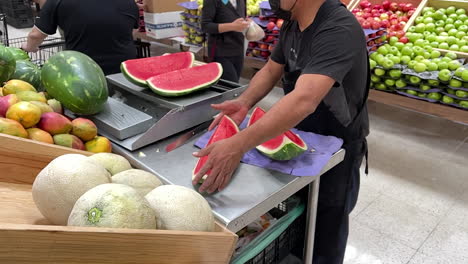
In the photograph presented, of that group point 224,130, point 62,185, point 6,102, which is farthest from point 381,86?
point 62,185

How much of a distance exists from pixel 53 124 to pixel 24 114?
10 cm

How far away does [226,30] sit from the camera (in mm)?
3516

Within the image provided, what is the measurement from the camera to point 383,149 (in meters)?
3.71

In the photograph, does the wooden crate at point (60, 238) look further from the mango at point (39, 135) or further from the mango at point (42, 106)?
the mango at point (42, 106)

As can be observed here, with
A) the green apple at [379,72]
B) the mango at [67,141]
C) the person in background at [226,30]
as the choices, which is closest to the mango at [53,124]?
the mango at [67,141]

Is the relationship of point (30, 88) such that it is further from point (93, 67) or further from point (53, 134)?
point (53, 134)

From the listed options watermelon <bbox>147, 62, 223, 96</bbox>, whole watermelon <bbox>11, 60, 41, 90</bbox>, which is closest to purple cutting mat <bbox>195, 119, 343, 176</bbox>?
watermelon <bbox>147, 62, 223, 96</bbox>

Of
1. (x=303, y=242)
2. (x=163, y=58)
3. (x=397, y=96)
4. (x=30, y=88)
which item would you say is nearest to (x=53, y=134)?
(x=30, y=88)

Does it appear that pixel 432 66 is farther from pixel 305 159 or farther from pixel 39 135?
pixel 39 135

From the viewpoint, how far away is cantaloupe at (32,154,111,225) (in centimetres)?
95

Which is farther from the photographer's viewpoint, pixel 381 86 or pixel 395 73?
pixel 381 86

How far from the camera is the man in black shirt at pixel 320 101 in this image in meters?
1.33

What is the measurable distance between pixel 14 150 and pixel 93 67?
1.86 feet

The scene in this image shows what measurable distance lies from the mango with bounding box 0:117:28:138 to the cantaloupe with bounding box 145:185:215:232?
526mm
